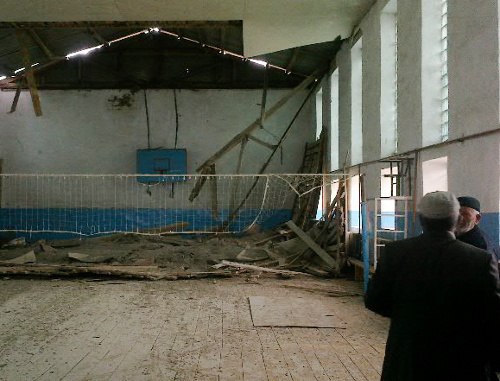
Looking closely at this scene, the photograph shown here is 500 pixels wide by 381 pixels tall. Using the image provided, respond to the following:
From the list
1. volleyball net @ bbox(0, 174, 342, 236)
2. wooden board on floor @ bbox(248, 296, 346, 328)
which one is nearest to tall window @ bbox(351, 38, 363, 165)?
wooden board on floor @ bbox(248, 296, 346, 328)

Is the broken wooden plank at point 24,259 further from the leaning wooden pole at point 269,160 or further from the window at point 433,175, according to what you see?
the window at point 433,175

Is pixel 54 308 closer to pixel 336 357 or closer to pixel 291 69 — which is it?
pixel 336 357

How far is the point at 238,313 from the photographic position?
624 centimetres

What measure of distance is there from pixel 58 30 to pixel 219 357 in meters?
10.1

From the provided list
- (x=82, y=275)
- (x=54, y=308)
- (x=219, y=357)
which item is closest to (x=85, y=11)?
(x=82, y=275)

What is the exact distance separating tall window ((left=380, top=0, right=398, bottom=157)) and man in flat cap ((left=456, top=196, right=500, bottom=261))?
4359mm

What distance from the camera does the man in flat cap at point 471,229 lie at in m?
3.46

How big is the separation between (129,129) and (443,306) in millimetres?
13953

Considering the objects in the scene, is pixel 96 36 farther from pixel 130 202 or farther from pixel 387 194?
pixel 387 194

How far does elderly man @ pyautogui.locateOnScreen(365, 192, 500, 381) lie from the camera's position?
6.66 feet

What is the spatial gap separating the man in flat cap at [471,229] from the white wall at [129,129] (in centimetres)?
1137

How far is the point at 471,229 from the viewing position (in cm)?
357

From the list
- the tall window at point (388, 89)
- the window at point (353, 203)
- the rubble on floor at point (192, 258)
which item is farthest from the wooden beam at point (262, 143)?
the tall window at point (388, 89)

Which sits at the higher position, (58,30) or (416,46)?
(58,30)
